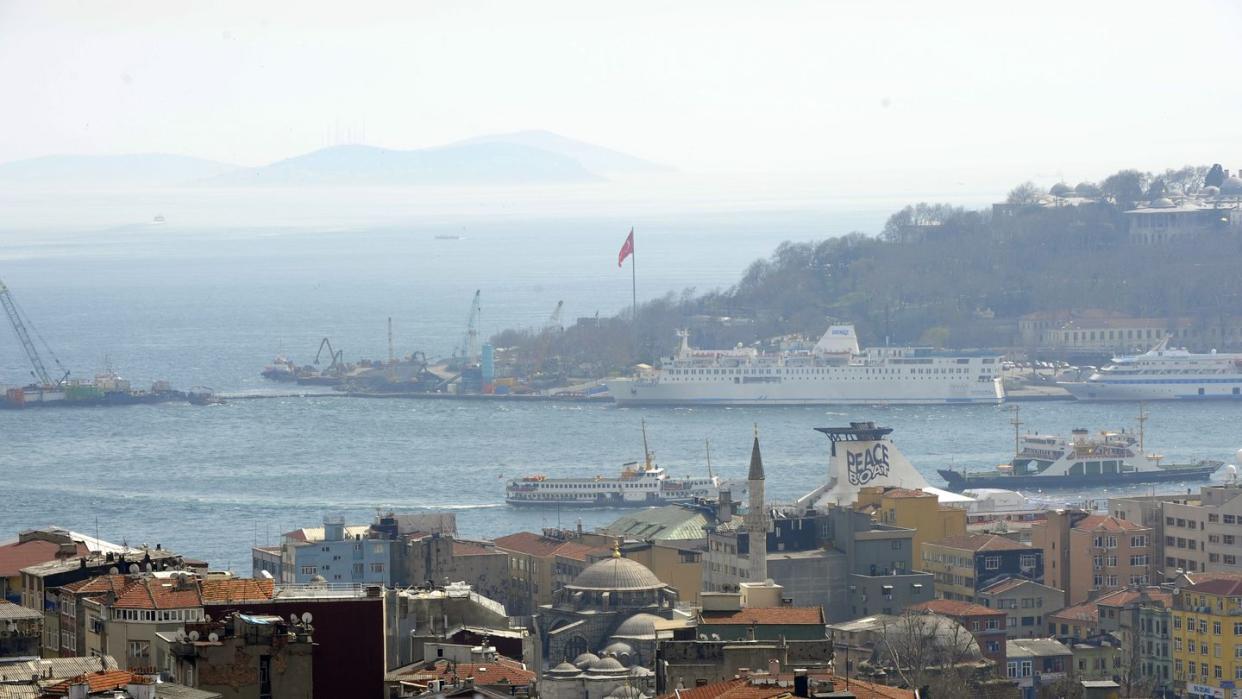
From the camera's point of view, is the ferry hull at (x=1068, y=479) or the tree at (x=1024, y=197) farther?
the tree at (x=1024, y=197)

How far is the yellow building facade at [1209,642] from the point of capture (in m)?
32.4

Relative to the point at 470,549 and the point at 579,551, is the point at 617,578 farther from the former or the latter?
the point at 470,549

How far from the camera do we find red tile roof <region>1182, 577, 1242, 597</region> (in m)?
33.1

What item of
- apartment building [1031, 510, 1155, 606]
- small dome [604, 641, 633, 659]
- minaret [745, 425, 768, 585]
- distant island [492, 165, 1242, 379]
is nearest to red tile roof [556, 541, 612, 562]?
minaret [745, 425, 768, 585]

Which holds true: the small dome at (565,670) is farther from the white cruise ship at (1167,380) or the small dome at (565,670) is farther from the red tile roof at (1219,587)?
the white cruise ship at (1167,380)

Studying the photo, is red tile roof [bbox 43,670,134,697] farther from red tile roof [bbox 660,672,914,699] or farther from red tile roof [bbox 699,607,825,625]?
red tile roof [bbox 699,607,825,625]

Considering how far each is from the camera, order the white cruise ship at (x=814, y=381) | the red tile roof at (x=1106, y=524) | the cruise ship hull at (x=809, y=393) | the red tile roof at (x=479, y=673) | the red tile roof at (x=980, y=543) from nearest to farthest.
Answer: the red tile roof at (x=479, y=673) < the red tile roof at (x=980, y=543) < the red tile roof at (x=1106, y=524) < the cruise ship hull at (x=809, y=393) < the white cruise ship at (x=814, y=381)

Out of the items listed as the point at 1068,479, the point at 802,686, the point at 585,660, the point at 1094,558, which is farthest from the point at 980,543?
the point at 1068,479

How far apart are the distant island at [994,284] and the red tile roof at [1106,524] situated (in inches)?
2552

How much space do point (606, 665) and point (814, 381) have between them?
7000 cm

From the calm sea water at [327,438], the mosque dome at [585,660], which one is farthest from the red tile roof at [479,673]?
the calm sea water at [327,438]

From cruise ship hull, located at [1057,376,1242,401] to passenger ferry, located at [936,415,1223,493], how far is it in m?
27.8

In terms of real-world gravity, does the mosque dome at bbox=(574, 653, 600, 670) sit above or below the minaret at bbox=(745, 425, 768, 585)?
below

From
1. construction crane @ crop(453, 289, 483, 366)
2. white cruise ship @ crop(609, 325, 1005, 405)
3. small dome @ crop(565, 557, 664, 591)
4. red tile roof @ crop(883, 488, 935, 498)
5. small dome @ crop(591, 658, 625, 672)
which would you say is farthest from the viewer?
construction crane @ crop(453, 289, 483, 366)
